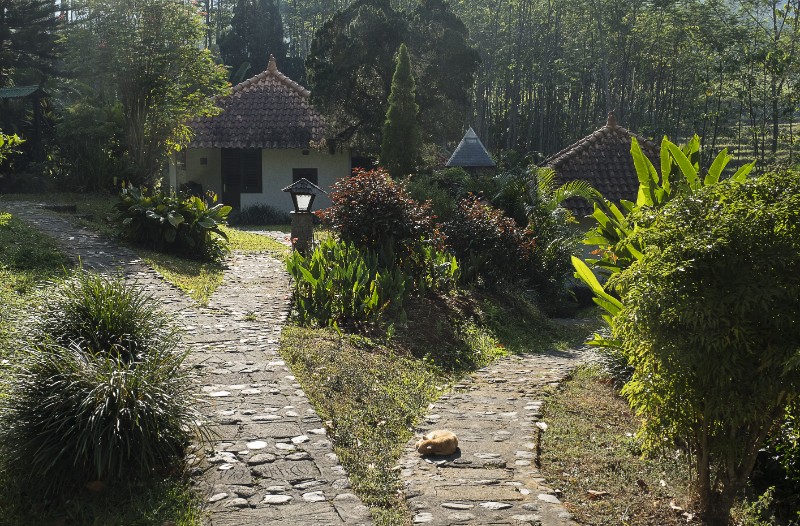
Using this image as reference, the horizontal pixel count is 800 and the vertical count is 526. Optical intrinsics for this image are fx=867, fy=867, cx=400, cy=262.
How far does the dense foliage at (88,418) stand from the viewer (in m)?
5.39

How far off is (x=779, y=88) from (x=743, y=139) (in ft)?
51.2

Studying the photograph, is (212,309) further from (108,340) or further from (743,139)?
(743,139)

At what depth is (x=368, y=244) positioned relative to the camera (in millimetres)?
12508

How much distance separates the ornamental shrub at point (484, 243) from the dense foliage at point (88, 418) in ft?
28.6

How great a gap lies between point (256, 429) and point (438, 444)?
4.41 ft

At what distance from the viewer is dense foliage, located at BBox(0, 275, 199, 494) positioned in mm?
5391

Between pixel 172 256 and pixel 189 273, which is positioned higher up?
pixel 172 256

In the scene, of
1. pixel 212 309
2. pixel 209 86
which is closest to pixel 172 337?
pixel 212 309

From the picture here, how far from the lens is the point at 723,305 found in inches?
182

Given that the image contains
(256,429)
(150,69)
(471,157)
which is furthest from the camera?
(150,69)

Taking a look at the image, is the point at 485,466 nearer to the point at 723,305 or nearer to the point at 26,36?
the point at 723,305

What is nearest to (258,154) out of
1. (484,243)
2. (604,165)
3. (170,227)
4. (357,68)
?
(357,68)

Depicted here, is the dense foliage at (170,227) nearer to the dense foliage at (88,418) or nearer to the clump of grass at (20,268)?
the clump of grass at (20,268)

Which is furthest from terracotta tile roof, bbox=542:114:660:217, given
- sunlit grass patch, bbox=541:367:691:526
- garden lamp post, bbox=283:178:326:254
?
sunlit grass patch, bbox=541:367:691:526
